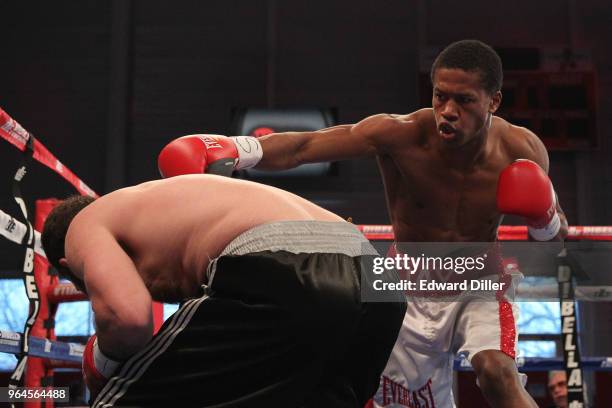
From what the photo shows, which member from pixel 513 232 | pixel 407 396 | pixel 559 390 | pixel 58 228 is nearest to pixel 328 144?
pixel 407 396

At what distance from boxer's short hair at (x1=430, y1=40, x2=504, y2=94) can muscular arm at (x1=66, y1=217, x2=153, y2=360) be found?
123 centimetres

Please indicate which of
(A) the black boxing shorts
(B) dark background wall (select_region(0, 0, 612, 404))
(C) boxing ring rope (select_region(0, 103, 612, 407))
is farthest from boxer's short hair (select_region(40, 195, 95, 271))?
(B) dark background wall (select_region(0, 0, 612, 404))

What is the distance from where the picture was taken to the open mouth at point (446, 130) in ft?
7.53

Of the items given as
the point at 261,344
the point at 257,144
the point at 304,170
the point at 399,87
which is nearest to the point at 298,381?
the point at 261,344

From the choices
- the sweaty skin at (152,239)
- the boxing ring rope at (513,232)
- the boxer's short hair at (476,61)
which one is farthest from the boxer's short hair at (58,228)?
the boxing ring rope at (513,232)

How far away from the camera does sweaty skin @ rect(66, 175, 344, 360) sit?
138 cm

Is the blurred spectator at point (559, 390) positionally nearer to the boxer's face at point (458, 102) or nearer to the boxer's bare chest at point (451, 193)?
the boxer's bare chest at point (451, 193)

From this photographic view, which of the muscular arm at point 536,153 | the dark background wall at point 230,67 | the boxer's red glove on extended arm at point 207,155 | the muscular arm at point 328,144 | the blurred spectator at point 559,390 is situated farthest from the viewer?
the dark background wall at point 230,67

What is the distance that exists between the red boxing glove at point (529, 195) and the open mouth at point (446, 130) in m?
0.18

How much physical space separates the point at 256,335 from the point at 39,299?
1531mm

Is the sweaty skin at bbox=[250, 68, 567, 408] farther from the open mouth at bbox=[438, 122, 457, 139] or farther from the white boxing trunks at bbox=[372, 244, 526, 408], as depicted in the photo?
the white boxing trunks at bbox=[372, 244, 526, 408]

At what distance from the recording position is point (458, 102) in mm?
2287

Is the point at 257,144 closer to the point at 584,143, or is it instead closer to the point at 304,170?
the point at 304,170

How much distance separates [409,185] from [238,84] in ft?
18.1
